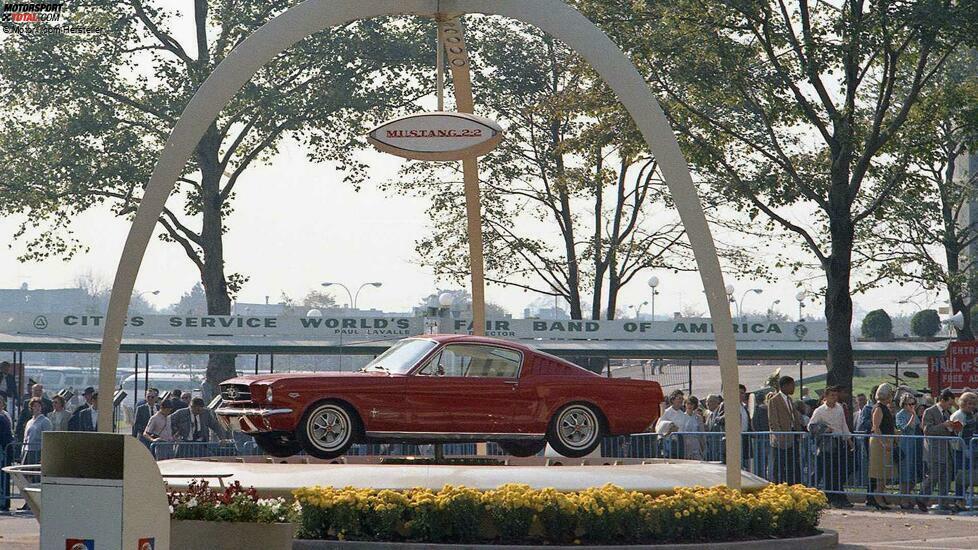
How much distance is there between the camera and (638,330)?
3628 cm

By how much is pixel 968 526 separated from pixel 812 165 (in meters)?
10.4

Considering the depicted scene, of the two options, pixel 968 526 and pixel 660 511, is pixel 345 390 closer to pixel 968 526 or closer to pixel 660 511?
pixel 660 511

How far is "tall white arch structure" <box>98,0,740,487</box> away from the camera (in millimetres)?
14688

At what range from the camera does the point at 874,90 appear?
116 ft

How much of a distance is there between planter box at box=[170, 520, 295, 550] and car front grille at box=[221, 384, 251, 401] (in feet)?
10.9

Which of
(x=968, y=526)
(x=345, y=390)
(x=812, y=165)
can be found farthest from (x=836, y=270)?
(x=345, y=390)

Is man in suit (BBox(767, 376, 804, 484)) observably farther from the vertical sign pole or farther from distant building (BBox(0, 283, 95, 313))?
distant building (BBox(0, 283, 95, 313))

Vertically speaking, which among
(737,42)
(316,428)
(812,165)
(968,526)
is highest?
(737,42)

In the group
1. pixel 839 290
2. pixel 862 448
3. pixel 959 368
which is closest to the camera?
pixel 862 448

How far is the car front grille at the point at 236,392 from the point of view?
1576 centimetres

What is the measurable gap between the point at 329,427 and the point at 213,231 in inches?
746

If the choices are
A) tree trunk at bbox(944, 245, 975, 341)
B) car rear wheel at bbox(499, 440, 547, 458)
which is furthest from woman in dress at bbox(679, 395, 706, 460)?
tree trunk at bbox(944, 245, 975, 341)

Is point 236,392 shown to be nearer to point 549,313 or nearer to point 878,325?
point 878,325

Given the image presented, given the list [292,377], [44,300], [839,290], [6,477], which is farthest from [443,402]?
[44,300]
